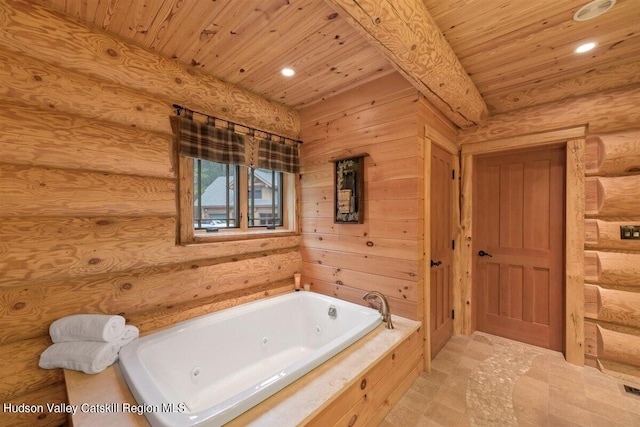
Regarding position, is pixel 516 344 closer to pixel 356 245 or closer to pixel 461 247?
pixel 461 247

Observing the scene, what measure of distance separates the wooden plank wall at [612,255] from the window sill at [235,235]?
109 inches

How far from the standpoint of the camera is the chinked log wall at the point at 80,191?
1.40 meters

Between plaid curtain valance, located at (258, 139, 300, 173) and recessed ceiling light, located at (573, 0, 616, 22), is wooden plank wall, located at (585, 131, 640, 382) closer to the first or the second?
recessed ceiling light, located at (573, 0, 616, 22)

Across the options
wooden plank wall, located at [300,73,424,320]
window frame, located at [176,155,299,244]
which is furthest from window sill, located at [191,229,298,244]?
wooden plank wall, located at [300,73,424,320]

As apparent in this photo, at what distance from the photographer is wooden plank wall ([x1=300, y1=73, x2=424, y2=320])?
2.08 m

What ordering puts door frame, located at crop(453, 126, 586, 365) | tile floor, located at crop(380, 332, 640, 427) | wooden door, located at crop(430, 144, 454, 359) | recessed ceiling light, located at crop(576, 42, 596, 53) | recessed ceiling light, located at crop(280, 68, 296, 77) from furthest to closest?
1. wooden door, located at crop(430, 144, 454, 359)
2. door frame, located at crop(453, 126, 586, 365)
3. recessed ceiling light, located at crop(280, 68, 296, 77)
4. recessed ceiling light, located at crop(576, 42, 596, 53)
5. tile floor, located at crop(380, 332, 640, 427)

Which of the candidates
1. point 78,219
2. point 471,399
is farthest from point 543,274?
point 78,219

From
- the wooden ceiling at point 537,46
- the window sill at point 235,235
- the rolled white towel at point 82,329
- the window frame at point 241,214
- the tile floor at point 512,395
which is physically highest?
the wooden ceiling at point 537,46

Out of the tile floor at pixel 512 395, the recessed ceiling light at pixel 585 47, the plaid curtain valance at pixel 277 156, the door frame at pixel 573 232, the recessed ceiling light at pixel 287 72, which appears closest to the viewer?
the tile floor at pixel 512 395

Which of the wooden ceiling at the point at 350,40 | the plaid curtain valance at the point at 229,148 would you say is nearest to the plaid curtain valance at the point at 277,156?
the plaid curtain valance at the point at 229,148

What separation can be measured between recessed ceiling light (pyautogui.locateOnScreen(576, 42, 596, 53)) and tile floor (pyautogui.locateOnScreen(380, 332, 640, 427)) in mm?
2508

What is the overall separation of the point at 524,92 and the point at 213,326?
350 centimetres

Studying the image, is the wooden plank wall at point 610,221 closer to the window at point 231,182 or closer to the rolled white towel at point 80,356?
the window at point 231,182

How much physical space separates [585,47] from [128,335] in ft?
12.0
